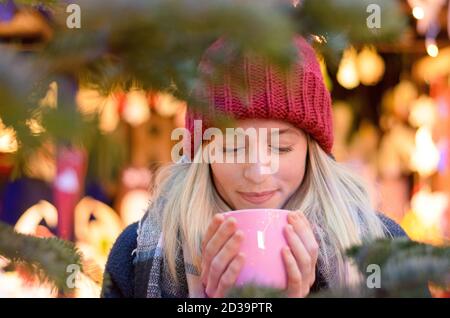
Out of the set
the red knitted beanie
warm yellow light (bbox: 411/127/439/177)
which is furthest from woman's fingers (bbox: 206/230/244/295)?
warm yellow light (bbox: 411/127/439/177)

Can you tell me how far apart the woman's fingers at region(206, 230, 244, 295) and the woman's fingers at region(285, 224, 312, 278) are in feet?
0.24

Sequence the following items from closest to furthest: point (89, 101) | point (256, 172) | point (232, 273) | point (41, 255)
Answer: point (89, 101), point (41, 255), point (232, 273), point (256, 172)

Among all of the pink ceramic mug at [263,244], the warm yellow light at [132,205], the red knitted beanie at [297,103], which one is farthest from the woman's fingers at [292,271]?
the warm yellow light at [132,205]

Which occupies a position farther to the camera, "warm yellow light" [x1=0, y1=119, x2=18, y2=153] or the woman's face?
the woman's face

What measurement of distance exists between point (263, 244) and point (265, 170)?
255 mm

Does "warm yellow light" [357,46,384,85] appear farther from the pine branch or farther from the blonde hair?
the pine branch

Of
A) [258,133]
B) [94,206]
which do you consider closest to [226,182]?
[258,133]

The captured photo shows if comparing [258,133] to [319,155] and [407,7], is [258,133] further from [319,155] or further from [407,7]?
[407,7]

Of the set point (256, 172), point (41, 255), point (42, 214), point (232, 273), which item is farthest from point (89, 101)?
point (42, 214)

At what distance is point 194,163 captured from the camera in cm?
148

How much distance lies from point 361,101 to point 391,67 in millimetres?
185

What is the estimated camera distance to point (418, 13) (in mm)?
3062

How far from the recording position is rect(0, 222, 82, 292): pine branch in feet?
2.18

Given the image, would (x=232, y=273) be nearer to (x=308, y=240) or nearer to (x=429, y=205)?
(x=308, y=240)
